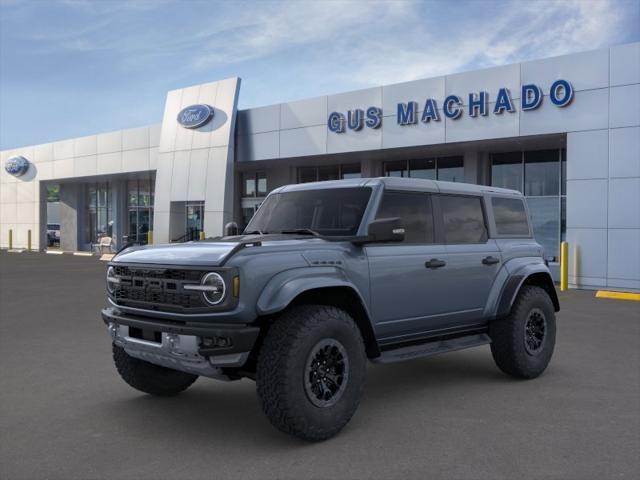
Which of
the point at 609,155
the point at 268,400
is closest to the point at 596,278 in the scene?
the point at 609,155

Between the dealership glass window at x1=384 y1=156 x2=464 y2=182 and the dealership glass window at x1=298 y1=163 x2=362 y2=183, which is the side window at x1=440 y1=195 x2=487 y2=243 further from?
the dealership glass window at x1=298 y1=163 x2=362 y2=183

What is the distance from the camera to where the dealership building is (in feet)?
51.5

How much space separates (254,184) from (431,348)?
23165 millimetres

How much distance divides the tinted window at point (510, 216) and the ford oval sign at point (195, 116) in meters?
20.0

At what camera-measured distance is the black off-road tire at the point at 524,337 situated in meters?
6.30

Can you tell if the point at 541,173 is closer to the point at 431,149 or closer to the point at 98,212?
the point at 431,149

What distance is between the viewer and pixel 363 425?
4.95 metres

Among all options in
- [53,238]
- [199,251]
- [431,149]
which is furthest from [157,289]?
[53,238]

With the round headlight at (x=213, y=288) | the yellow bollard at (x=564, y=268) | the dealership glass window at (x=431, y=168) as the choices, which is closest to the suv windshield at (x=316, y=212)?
the round headlight at (x=213, y=288)

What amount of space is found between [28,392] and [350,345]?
335cm

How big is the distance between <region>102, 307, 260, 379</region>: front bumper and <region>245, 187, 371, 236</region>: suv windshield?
4.73 feet

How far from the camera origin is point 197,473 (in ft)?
13.0

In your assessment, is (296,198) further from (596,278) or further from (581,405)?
(596,278)

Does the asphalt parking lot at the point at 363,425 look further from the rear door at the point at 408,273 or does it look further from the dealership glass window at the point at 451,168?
the dealership glass window at the point at 451,168
